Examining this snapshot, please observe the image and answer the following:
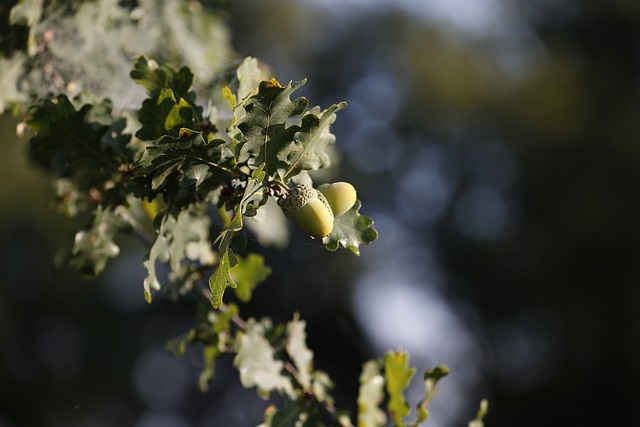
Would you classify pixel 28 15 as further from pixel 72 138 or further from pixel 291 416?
pixel 291 416

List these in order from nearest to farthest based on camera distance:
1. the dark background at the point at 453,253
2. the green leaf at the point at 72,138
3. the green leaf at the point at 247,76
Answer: the green leaf at the point at 247,76
the green leaf at the point at 72,138
the dark background at the point at 453,253

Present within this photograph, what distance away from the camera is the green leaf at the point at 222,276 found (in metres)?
1.03

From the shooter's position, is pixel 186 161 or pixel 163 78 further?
pixel 163 78

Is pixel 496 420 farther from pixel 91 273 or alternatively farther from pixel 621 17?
pixel 91 273

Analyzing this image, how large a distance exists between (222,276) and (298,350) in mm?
559

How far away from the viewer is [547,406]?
11.3 m

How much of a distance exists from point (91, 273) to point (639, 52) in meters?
12.8

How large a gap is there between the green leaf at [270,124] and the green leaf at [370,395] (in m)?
0.67

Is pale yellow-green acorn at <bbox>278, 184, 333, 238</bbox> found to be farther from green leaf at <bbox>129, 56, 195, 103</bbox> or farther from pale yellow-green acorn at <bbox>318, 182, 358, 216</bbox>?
green leaf at <bbox>129, 56, 195, 103</bbox>

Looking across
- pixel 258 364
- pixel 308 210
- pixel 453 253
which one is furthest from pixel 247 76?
pixel 453 253

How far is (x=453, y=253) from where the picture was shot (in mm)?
13578

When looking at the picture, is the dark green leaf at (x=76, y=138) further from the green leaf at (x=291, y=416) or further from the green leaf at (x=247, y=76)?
the green leaf at (x=291, y=416)

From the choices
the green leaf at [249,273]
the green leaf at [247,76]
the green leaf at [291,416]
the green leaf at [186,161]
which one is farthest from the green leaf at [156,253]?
the green leaf at [249,273]

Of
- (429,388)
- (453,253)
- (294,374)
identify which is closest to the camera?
(429,388)
